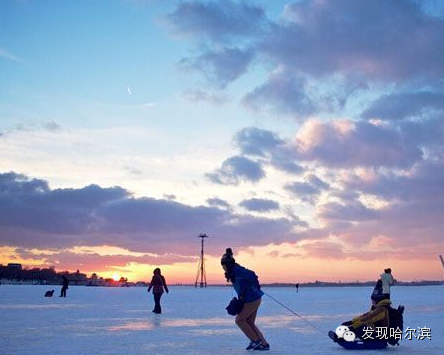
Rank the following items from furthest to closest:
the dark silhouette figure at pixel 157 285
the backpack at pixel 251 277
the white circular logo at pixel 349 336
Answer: the dark silhouette figure at pixel 157 285
the backpack at pixel 251 277
the white circular logo at pixel 349 336

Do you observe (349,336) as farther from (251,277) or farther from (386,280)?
(386,280)

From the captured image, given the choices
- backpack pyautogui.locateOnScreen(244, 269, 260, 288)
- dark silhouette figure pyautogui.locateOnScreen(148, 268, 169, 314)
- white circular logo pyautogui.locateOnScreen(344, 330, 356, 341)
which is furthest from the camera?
dark silhouette figure pyautogui.locateOnScreen(148, 268, 169, 314)

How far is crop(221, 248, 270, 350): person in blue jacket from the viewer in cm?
1066

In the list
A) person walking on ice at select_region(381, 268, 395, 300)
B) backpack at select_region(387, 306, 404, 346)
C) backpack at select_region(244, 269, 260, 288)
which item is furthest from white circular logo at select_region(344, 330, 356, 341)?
person walking on ice at select_region(381, 268, 395, 300)

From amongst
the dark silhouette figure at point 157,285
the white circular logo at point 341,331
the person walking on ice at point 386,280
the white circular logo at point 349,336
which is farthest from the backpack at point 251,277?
the dark silhouette figure at point 157,285

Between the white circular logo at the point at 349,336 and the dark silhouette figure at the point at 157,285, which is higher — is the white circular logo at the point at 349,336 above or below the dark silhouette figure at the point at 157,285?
below

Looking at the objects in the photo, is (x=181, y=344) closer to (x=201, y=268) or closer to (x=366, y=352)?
(x=366, y=352)

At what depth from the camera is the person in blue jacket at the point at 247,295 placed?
35.0ft

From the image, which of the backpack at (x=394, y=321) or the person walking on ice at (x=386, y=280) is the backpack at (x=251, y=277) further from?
the person walking on ice at (x=386, y=280)

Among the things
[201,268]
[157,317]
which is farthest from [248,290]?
[201,268]

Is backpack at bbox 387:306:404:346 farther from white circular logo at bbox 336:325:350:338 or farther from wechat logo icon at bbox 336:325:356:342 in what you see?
white circular logo at bbox 336:325:350:338

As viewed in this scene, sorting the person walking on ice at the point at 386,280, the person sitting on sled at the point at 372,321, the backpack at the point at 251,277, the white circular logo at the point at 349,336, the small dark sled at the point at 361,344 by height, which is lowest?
the small dark sled at the point at 361,344

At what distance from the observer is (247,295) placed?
1080 cm

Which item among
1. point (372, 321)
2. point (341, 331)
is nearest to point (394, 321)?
point (372, 321)
